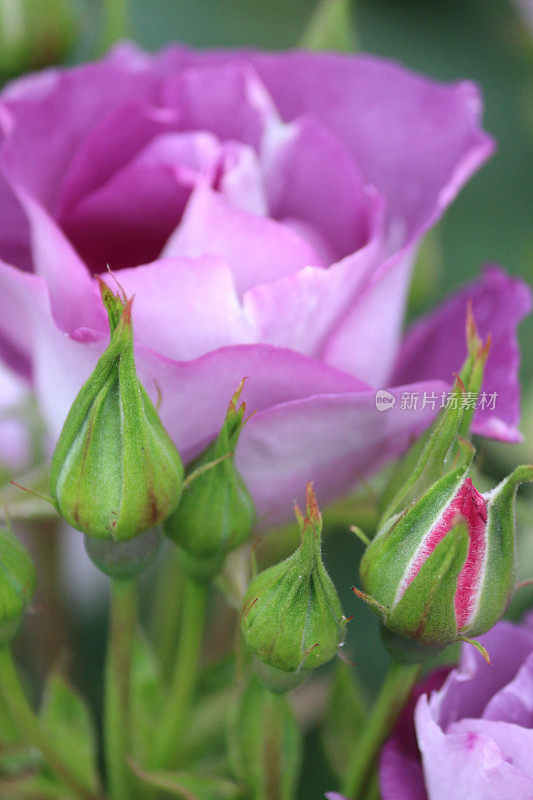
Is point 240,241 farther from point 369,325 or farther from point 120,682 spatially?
point 120,682

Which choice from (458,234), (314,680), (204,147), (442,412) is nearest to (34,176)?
(204,147)

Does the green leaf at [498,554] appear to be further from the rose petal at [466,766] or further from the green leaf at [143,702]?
the green leaf at [143,702]

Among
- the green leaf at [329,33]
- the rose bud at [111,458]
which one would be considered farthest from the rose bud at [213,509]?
the green leaf at [329,33]

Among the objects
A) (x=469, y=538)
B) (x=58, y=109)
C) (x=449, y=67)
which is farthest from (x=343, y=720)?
(x=449, y=67)

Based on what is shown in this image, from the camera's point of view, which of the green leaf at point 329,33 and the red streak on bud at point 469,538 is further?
the green leaf at point 329,33

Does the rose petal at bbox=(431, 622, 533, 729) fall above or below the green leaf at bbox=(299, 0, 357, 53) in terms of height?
below

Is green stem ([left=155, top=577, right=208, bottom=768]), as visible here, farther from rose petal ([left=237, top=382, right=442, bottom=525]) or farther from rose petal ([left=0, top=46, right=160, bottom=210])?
rose petal ([left=0, top=46, right=160, bottom=210])

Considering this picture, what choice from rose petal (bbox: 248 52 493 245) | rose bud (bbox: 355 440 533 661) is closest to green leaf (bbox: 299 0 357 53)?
rose petal (bbox: 248 52 493 245)
